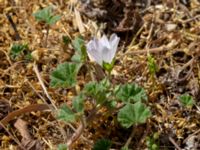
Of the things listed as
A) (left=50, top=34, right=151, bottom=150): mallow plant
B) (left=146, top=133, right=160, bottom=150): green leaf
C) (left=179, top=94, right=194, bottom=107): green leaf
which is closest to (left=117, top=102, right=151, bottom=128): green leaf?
(left=50, top=34, right=151, bottom=150): mallow plant

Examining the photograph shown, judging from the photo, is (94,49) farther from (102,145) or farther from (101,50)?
(102,145)

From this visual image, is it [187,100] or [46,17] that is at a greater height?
[46,17]

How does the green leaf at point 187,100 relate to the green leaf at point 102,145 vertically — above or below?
above

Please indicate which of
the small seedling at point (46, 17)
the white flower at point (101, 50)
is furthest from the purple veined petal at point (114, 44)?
the small seedling at point (46, 17)

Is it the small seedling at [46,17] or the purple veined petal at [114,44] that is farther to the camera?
the small seedling at [46,17]

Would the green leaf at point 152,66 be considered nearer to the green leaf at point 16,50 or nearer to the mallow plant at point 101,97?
the mallow plant at point 101,97

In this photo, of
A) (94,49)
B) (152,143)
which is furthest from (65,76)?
(152,143)

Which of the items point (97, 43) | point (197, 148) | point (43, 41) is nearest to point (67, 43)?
point (43, 41)

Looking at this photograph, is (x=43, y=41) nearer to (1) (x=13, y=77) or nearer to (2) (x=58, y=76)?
(1) (x=13, y=77)
